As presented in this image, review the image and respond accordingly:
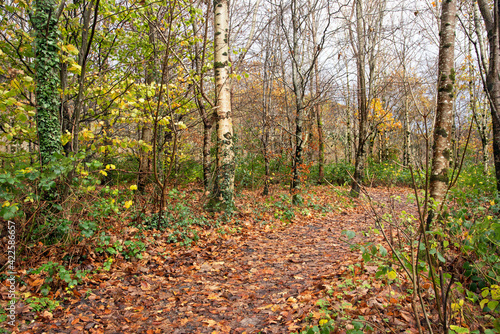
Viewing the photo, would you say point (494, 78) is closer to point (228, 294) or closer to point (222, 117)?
point (222, 117)

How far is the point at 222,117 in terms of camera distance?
6621mm

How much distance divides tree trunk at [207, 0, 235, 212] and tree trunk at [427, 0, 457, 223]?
4.36m

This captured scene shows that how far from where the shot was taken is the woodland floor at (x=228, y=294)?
2707 millimetres

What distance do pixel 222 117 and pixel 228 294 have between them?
4.28 meters

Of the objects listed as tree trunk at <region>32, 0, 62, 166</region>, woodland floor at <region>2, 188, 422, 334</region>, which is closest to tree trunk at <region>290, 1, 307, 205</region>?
woodland floor at <region>2, 188, 422, 334</region>

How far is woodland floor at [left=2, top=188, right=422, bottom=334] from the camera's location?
2.71 metres

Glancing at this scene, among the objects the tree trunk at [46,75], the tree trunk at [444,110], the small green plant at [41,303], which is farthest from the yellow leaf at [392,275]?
the tree trunk at [46,75]

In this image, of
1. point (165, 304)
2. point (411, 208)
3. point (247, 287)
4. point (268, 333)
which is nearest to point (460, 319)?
point (268, 333)

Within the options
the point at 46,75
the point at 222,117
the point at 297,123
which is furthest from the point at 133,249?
the point at 297,123

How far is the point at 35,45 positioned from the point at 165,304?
4.06 meters

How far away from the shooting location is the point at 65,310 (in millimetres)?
3070

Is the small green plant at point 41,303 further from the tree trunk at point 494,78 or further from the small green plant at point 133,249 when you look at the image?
the tree trunk at point 494,78

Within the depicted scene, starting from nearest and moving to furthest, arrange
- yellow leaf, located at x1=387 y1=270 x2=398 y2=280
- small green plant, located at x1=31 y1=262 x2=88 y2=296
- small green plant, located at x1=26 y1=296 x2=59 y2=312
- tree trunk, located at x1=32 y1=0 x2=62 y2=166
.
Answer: yellow leaf, located at x1=387 y1=270 x2=398 y2=280 → small green plant, located at x1=26 y1=296 x2=59 y2=312 → small green plant, located at x1=31 y1=262 x2=88 y2=296 → tree trunk, located at x1=32 y1=0 x2=62 y2=166

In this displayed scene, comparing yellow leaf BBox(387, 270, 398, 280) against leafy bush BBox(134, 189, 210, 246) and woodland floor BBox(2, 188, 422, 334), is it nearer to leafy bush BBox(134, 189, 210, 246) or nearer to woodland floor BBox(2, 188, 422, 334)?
woodland floor BBox(2, 188, 422, 334)
